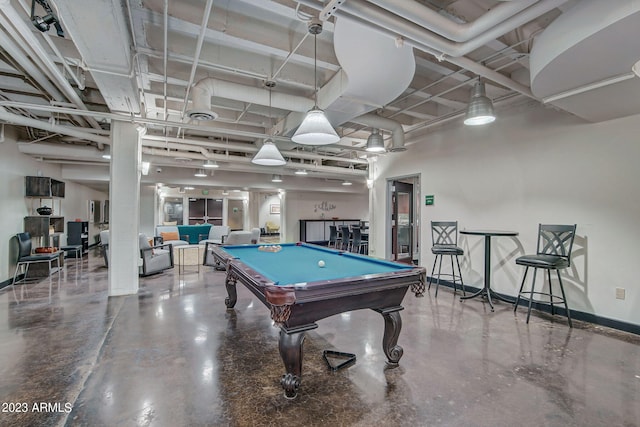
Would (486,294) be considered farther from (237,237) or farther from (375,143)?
(237,237)

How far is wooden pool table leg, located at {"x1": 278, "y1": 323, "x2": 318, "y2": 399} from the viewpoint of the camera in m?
2.06

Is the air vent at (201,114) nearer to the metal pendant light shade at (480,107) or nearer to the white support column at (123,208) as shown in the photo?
the white support column at (123,208)

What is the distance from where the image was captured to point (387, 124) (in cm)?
487

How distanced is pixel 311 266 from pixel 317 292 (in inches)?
34.4

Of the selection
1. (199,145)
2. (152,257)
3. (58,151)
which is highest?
(199,145)

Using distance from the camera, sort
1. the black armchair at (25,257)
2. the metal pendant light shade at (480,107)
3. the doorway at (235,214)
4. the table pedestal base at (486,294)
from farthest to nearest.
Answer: the doorway at (235,214)
the black armchair at (25,257)
the table pedestal base at (486,294)
the metal pendant light shade at (480,107)

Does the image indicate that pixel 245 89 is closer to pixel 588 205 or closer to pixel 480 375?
pixel 480 375

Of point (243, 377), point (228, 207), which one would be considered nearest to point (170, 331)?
point (243, 377)

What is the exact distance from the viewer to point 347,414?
6.40 ft

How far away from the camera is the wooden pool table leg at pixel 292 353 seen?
2.06 meters

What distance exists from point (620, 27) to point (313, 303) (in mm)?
2648

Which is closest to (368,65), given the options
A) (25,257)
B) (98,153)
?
(98,153)

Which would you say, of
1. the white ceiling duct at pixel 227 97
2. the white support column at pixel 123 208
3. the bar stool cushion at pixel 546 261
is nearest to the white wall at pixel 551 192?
the bar stool cushion at pixel 546 261

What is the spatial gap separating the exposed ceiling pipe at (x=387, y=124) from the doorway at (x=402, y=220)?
1.83 m
